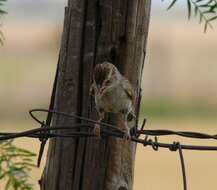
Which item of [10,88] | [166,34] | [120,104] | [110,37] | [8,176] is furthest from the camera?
[166,34]

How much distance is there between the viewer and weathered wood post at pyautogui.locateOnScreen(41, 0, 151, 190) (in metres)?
2.20

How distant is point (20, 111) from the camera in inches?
563

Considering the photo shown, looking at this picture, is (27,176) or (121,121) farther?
(121,121)

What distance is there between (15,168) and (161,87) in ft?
51.5

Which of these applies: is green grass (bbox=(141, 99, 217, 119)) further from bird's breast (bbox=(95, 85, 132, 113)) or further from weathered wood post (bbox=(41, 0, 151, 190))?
weathered wood post (bbox=(41, 0, 151, 190))

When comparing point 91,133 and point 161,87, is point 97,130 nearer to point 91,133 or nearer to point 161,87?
point 91,133

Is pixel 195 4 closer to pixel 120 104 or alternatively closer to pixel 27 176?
pixel 120 104

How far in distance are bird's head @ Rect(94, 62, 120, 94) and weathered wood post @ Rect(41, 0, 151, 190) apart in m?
0.02

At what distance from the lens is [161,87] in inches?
688

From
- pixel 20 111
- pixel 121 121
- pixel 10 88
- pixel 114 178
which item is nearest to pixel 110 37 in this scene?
pixel 121 121

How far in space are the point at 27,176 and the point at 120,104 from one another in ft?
2.00

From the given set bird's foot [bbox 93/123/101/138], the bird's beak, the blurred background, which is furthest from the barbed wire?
the blurred background

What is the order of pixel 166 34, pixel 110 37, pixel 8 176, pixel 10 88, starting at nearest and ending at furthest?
pixel 8 176
pixel 110 37
pixel 10 88
pixel 166 34

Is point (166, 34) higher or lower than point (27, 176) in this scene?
higher
